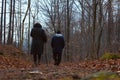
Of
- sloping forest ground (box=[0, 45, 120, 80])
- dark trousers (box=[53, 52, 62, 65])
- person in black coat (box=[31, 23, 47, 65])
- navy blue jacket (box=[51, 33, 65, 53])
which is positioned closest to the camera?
sloping forest ground (box=[0, 45, 120, 80])

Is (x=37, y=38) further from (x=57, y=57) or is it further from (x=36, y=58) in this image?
(x=57, y=57)

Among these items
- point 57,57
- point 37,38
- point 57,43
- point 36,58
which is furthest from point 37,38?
point 57,57

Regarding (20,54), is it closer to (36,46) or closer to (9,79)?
(36,46)

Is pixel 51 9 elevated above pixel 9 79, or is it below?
above

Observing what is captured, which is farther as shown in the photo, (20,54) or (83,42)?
(83,42)

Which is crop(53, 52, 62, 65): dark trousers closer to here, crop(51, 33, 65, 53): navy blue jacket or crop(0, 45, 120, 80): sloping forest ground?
crop(51, 33, 65, 53): navy blue jacket

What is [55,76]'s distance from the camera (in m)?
9.25

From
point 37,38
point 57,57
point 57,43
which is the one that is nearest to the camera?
point 37,38

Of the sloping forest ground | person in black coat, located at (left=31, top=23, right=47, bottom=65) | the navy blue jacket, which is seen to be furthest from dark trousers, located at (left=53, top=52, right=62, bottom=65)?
person in black coat, located at (left=31, top=23, right=47, bottom=65)

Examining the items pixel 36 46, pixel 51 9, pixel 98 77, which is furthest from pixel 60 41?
pixel 51 9

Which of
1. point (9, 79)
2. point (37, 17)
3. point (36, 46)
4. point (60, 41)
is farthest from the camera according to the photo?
point (37, 17)

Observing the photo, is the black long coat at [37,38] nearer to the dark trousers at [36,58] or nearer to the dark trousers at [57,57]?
the dark trousers at [36,58]

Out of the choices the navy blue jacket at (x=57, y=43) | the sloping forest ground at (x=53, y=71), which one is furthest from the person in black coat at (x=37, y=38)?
the navy blue jacket at (x=57, y=43)

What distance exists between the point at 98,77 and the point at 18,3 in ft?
198
